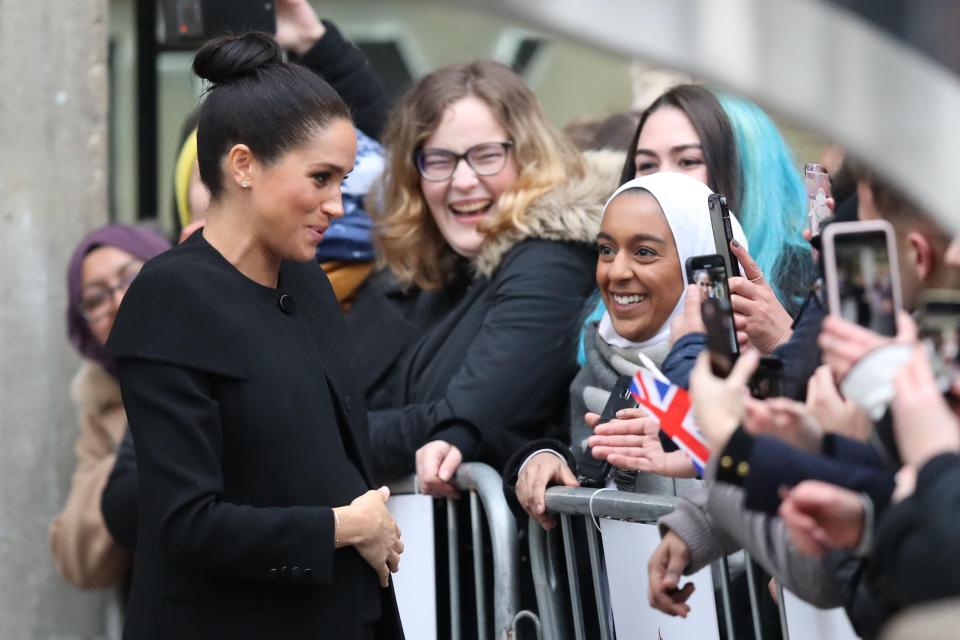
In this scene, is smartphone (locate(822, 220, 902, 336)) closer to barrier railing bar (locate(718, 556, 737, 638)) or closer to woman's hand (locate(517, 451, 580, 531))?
barrier railing bar (locate(718, 556, 737, 638))

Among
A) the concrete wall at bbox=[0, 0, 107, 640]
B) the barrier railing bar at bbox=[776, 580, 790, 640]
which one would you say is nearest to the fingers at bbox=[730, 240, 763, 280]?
the barrier railing bar at bbox=[776, 580, 790, 640]

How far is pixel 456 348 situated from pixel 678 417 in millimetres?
1695

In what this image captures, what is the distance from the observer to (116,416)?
18.6 ft

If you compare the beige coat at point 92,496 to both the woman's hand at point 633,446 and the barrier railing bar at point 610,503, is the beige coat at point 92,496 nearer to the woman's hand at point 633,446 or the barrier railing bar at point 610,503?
the barrier railing bar at point 610,503

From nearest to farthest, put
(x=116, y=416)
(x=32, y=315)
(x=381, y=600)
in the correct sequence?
(x=381, y=600), (x=116, y=416), (x=32, y=315)

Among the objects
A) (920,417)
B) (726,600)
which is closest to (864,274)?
(920,417)

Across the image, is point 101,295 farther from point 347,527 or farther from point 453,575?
point 347,527

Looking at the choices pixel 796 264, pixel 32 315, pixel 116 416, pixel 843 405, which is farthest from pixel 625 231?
pixel 32 315

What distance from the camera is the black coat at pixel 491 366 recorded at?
4.18m

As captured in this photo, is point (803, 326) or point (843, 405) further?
point (803, 326)

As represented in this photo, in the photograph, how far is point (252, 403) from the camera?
3.04 m

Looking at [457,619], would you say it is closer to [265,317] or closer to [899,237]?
[265,317]

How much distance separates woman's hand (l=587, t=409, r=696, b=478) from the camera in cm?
302

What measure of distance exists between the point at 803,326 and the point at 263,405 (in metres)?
1.04
